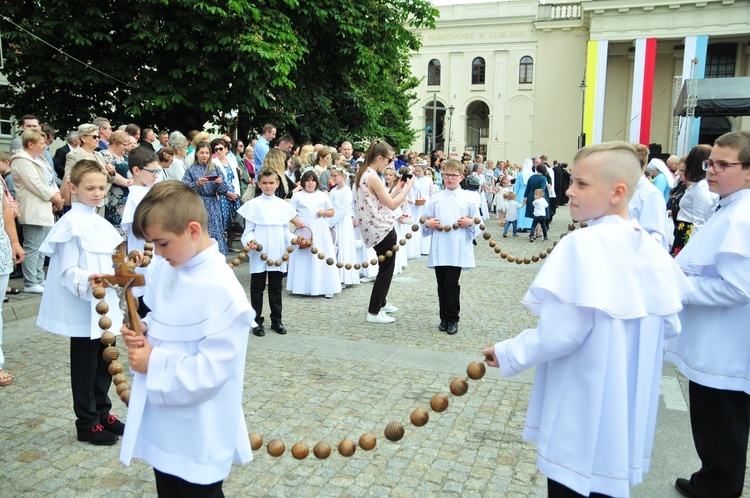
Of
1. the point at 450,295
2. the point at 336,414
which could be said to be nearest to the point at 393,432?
the point at 336,414

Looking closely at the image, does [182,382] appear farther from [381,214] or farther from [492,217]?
[492,217]

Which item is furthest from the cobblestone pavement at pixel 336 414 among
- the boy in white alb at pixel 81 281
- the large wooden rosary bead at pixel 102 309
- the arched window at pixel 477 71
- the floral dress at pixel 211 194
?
the arched window at pixel 477 71

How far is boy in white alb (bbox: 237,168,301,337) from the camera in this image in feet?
23.7

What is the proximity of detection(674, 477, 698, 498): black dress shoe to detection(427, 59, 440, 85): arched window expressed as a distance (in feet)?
173

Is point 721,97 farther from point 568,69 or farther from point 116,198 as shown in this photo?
point 568,69

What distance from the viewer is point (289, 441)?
4.33 meters

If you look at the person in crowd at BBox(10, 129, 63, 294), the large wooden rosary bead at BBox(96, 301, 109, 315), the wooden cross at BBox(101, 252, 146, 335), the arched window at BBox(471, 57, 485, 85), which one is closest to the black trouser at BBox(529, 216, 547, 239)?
the person in crowd at BBox(10, 129, 63, 294)

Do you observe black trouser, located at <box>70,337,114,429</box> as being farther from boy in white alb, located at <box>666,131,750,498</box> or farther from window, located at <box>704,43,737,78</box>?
window, located at <box>704,43,737,78</box>

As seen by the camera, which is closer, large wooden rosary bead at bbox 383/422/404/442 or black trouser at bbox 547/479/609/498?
black trouser at bbox 547/479/609/498

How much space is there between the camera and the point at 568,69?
4800 cm

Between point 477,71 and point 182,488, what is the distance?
175 ft

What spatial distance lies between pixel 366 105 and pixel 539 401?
1619 cm

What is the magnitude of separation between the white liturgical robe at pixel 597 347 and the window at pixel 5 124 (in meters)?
16.5

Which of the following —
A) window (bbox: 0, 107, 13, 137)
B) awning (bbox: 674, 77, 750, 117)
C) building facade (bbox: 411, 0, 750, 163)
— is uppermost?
building facade (bbox: 411, 0, 750, 163)
